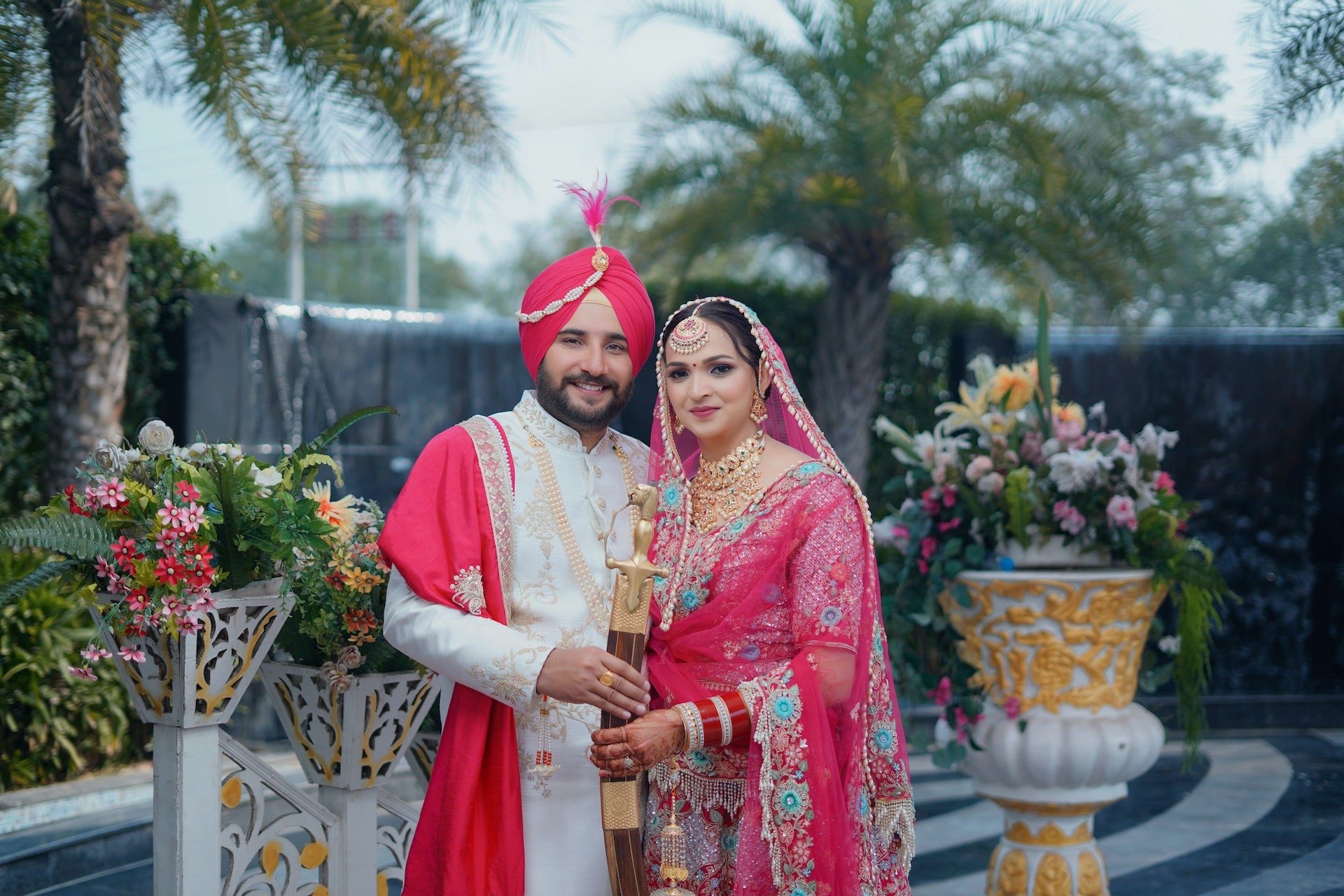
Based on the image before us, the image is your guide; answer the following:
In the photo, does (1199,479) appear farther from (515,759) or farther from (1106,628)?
(515,759)

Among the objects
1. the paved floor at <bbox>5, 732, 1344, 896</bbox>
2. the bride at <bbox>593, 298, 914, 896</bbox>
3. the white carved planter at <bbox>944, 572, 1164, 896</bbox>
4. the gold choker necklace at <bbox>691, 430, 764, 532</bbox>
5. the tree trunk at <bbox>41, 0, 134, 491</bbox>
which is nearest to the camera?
the bride at <bbox>593, 298, 914, 896</bbox>

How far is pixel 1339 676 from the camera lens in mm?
8305

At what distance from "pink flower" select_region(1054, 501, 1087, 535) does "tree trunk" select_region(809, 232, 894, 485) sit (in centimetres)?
447

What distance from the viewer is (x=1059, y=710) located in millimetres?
3412

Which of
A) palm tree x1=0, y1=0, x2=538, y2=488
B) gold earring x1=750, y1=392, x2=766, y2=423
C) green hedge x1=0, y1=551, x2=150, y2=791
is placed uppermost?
palm tree x1=0, y1=0, x2=538, y2=488

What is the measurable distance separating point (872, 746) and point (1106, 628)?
1.38 metres

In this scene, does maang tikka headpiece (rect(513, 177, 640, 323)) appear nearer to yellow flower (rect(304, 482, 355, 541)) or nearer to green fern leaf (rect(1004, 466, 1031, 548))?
yellow flower (rect(304, 482, 355, 541))

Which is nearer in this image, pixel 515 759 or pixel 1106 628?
pixel 515 759

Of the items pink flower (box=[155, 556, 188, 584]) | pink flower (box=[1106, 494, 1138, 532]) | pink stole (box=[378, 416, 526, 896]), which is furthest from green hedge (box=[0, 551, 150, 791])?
pink flower (box=[1106, 494, 1138, 532])

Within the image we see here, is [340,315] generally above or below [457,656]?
above

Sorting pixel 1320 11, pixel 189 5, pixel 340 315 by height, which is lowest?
pixel 340 315

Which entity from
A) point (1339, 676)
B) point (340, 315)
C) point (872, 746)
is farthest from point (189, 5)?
point (1339, 676)

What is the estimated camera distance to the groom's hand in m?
2.00

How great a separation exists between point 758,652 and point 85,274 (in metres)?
4.56
